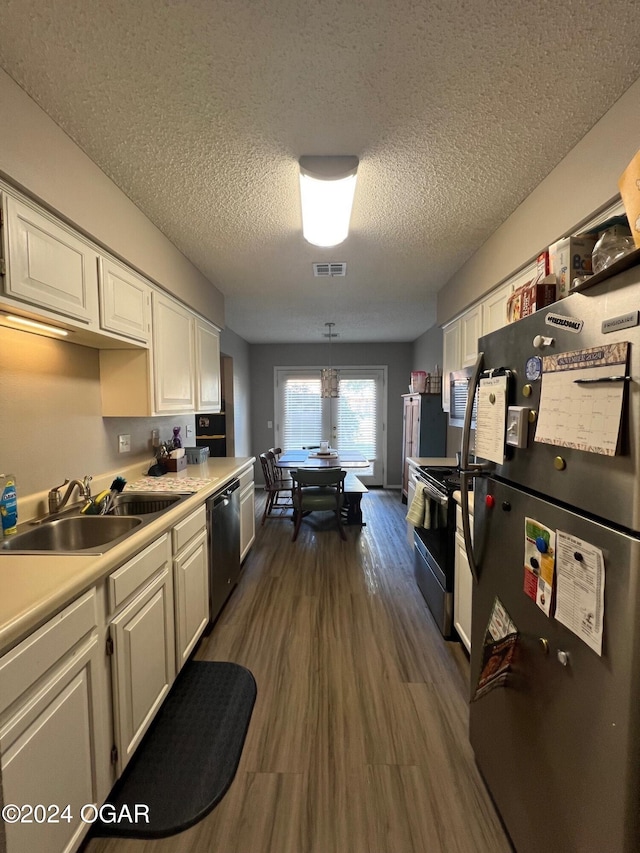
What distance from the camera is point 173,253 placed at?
2336 millimetres

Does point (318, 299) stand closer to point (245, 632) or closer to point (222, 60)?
point (222, 60)

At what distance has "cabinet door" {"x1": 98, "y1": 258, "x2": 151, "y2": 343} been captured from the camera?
5.42ft

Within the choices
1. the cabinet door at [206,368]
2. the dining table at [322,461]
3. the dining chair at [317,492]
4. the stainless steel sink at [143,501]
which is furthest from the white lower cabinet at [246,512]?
the stainless steel sink at [143,501]

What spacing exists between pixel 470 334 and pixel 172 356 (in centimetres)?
223

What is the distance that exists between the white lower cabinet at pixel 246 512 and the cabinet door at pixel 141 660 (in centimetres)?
129

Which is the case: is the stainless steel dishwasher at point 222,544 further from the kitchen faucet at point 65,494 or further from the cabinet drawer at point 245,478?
the kitchen faucet at point 65,494

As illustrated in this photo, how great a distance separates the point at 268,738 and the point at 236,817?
302 mm

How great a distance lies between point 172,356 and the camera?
7.84 feet

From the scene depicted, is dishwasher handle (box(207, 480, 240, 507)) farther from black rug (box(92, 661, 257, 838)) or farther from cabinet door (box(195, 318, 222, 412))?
black rug (box(92, 661, 257, 838))

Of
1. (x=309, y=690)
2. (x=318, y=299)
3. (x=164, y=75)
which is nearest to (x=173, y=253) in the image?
(x=164, y=75)

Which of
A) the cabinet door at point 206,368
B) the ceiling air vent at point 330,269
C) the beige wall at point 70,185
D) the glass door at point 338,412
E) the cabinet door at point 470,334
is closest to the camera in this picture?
the beige wall at point 70,185

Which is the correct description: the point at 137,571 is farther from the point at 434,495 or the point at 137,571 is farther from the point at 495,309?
the point at 495,309

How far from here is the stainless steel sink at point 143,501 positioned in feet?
6.40

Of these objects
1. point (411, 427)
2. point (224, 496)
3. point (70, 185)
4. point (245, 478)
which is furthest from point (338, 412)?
point (70, 185)
